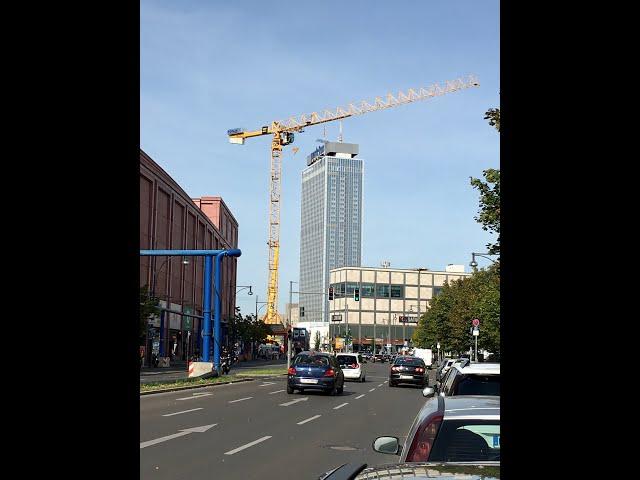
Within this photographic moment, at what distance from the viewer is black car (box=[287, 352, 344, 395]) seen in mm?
30312

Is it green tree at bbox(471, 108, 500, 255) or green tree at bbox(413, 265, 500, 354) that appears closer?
green tree at bbox(471, 108, 500, 255)

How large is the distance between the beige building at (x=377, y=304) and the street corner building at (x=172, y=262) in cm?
6209

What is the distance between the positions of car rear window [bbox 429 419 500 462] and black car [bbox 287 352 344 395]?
1007 inches

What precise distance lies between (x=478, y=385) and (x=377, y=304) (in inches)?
5822

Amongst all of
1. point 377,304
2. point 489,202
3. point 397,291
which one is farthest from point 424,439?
point 397,291

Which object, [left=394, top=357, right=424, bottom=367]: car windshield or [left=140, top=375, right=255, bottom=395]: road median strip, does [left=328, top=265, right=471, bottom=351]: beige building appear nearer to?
[left=394, top=357, right=424, bottom=367]: car windshield

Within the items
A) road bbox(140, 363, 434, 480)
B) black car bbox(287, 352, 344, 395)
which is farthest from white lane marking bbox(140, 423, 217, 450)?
black car bbox(287, 352, 344, 395)

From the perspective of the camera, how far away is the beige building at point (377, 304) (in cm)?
15388
